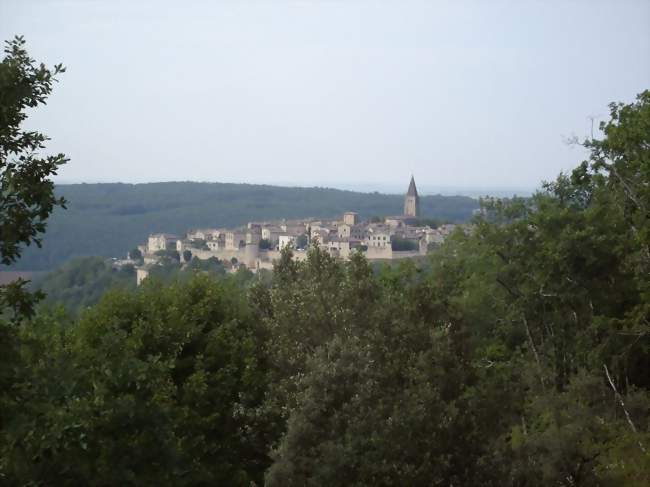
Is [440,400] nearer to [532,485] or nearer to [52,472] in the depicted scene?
[532,485]

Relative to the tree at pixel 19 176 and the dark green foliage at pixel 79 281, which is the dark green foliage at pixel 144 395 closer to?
the tree at pixel 19 176

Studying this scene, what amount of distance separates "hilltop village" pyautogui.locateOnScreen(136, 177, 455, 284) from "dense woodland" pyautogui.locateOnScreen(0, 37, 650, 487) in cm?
8427

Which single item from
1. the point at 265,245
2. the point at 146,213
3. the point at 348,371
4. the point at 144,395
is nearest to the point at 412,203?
the point at 265,245

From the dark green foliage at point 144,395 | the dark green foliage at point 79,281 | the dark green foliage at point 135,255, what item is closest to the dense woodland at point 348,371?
the dark green foliage at point 144,395

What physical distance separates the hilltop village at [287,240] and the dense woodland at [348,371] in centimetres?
8427

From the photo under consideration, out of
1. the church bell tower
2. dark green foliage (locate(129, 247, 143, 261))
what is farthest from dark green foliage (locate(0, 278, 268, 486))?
the church bell tower

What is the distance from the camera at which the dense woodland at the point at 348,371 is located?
24.7ft

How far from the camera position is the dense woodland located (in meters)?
7.54

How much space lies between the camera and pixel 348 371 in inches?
461

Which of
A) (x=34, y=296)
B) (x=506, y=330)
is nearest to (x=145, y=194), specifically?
(x=506, y=330)

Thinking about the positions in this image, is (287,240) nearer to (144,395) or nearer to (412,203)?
(412,203)

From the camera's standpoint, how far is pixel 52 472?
23.6 feet

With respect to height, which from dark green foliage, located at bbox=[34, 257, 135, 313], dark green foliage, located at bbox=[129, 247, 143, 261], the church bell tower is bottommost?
dark green foliage, located at bbox=[129, 247, 143, 261]

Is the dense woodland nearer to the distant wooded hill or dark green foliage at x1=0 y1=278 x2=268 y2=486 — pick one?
dark green foliage at x1=0 y1=278 x2=268 y2=486
